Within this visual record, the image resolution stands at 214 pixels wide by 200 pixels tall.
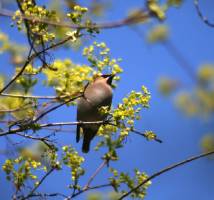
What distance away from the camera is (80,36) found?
3305 millimetres

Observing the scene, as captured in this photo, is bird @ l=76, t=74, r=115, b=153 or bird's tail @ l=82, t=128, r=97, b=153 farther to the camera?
bird @ l=76, t=74, r=115, b=153

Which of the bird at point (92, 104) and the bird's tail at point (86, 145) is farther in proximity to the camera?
the bird at point (92, 104)

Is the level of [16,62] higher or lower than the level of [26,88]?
higher

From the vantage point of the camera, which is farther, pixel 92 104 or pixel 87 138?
pixel 87 138

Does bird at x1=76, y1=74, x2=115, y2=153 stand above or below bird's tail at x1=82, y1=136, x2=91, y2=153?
above

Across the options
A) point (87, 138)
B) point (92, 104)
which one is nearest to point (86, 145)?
point (87, 138)

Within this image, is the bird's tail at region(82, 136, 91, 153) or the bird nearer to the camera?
the bird's tail at region(82, 136, 91, 153)

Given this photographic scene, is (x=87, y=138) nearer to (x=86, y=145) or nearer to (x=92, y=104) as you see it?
(x=86, y=145)

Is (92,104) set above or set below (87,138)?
above

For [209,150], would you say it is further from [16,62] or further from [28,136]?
[16,62]

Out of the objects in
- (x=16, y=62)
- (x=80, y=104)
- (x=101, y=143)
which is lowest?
(x=101, y=143)

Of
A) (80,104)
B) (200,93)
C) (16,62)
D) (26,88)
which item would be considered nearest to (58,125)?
(26,88)

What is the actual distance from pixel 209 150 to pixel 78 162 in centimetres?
106

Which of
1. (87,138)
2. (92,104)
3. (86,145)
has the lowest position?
(86,145)
